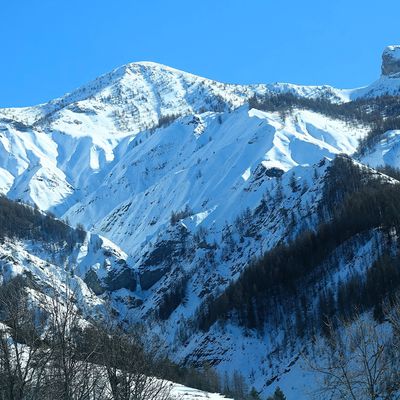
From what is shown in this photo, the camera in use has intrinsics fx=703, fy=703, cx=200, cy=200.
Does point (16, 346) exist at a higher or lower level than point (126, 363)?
lower

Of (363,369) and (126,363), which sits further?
(363,369)

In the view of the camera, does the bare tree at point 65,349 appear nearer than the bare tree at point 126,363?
Yes

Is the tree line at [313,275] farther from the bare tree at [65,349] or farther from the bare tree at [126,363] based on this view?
the bare tree at [65,349]

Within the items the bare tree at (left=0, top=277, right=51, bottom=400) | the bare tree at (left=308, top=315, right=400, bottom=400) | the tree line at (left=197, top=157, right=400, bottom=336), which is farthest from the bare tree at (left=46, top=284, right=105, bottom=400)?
the tree line at (left=197, top=157, right=400, bottom=336)

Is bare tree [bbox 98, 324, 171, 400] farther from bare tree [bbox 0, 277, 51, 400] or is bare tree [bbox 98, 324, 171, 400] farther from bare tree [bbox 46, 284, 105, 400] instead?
bare tree [bbox 0, 277, 51, 400]

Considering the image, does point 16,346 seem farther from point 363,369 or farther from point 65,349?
point 363,369

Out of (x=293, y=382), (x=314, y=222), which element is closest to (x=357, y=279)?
(x=293, y=382)

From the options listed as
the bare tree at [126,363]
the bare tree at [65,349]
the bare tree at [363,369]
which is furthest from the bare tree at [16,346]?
the bare tree at [363,369]

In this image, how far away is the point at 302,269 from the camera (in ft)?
516

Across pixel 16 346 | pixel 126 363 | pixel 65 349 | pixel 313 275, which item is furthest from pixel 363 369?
pixel 313 275

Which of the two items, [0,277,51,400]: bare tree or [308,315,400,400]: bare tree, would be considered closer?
Result: [0,277,51,400]: bare tree

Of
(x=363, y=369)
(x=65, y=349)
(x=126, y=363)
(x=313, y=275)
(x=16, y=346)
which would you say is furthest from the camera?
(x=313, y=275)

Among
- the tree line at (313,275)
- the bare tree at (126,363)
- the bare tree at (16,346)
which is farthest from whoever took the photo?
the tree line at (313,275)

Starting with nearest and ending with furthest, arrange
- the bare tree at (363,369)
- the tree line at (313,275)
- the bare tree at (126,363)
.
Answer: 1. the bare tree at (363,369)
2. the bare tree at (126,363)
3. the tree line at (313,275)
